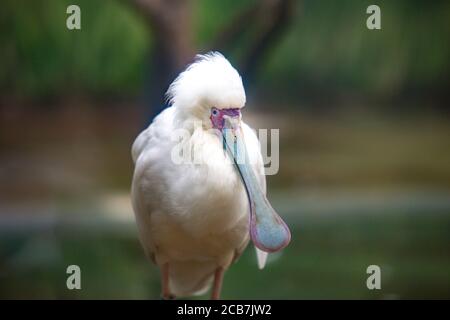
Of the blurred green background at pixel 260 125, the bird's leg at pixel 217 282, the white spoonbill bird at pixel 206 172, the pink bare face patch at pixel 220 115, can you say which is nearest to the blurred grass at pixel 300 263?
the blurred green background at pixel 260 125

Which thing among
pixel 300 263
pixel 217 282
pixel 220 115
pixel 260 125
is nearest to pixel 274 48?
pixel 260 125

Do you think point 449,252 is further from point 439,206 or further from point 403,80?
point 403,80

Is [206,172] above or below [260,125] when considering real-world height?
above

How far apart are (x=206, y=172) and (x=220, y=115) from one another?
22 centimetres

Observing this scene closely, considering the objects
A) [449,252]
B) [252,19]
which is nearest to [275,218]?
[449,252]

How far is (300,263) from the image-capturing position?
5.40 meters

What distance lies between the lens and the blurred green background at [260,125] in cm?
548

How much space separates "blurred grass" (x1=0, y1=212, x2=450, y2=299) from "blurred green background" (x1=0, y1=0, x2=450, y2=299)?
0.01 meters

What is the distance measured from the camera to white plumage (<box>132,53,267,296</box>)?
3.00 meters

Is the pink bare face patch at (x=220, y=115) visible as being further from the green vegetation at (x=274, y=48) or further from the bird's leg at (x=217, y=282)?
the green vegetation at (x=274, y=48)

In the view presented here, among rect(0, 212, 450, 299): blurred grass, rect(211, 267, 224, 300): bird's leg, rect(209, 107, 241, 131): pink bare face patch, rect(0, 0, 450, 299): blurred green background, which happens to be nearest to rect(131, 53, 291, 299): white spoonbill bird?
rect(209, 107, 241, 131): pink bare face patch

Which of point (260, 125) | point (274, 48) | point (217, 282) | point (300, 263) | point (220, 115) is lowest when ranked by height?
point (300, 263)

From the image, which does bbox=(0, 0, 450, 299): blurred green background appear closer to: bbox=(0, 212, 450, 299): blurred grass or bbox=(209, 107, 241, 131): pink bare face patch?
bbox=(0, 212, 450, 299): blurred grass

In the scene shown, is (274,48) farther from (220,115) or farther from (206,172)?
(206,172)
